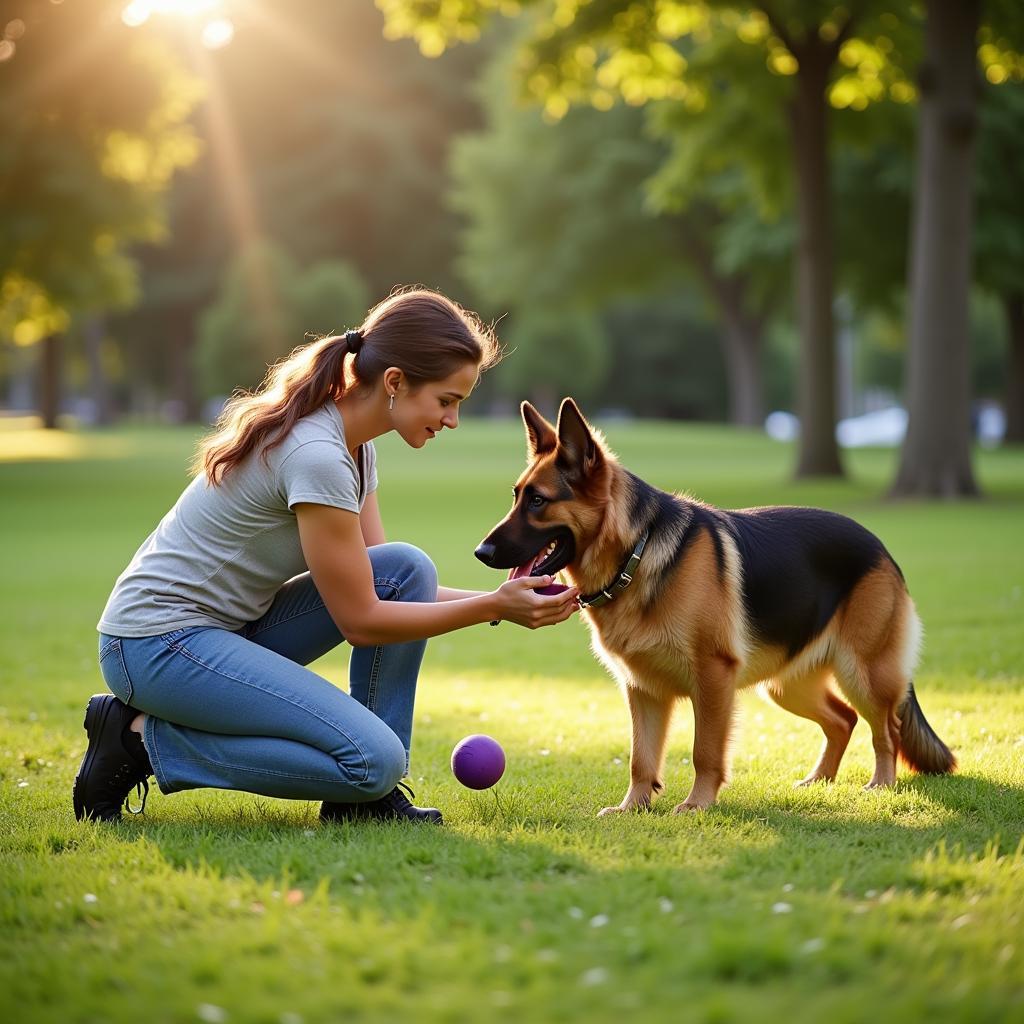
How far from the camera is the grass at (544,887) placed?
332 cm

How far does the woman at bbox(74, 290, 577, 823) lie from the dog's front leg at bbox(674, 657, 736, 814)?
834 millimetres

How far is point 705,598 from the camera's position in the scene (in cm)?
561

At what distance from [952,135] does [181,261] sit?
180 feet

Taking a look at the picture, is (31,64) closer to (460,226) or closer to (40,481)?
(40,481)

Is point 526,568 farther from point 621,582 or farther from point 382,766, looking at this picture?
point 382,766

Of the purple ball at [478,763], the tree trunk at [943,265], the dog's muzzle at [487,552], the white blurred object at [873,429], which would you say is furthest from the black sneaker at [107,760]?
the white blurred object at [873,429]

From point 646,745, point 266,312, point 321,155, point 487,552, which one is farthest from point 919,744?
point 321,155

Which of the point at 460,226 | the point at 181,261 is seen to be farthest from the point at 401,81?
the point at 181,261

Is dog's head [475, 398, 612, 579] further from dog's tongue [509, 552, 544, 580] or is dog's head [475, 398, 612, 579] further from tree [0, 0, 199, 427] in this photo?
tree [0, 0, 199, 427]

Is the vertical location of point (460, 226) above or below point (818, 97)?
above

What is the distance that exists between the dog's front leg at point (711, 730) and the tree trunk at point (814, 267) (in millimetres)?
19609

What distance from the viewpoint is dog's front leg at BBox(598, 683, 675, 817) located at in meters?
5.68

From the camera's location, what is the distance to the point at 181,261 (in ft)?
224

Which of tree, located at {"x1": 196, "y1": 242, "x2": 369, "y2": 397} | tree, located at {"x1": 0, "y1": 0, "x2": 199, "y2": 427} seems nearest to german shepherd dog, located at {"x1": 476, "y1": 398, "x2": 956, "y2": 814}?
tree, located at {"x1": 0, "y1": 0, "x2": 199, "y2": 427}
